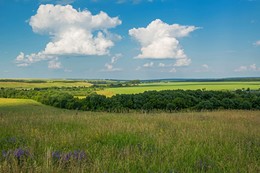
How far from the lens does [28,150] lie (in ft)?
17.8

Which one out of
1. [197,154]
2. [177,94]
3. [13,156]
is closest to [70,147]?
[13,156]

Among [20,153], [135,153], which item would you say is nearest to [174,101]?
[135,153]

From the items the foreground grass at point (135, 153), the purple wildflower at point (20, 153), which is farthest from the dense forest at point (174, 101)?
the purple wildflower at point (20, 153)

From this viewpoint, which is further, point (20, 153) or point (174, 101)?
point (174, 101)

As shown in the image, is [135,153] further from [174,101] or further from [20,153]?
[174,101]

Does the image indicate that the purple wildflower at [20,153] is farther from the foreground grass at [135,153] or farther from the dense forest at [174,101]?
the dense forest at [174,101]

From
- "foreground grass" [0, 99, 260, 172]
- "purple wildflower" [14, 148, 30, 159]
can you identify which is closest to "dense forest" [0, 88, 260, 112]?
"foreground grass" [0, 99, 260, 172]

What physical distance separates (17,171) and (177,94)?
148ft

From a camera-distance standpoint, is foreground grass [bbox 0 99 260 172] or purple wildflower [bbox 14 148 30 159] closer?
foreground grass [bbox 0 99 260 172]

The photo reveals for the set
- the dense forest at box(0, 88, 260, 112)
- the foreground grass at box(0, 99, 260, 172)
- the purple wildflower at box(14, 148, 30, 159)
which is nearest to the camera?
the foreground grass at box(0, 99, 260, 172)

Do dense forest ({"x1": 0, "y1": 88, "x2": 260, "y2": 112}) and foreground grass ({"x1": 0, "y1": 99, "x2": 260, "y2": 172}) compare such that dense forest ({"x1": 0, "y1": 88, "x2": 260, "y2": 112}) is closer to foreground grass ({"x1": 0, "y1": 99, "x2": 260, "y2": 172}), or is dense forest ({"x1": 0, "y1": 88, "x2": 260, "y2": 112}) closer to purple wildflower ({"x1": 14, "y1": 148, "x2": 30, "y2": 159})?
foreground grass ({"x1": 0, "y1": 99, "x2": 260, "y2": 172})

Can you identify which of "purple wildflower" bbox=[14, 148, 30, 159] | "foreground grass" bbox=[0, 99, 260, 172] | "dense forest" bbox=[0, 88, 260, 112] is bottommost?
"dense forest" bbox=[0, 88, 260, 112]

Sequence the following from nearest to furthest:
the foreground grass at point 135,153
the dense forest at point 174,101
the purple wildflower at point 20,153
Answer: the foreground grass at point 135,153
the purple wildflower at point 20,153
the dense forest at point 174,101

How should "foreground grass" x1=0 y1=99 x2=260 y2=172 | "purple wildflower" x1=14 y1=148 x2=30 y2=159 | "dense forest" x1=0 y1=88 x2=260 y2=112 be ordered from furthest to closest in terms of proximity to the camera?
"dense forest" x1=0 y1=88 x2=260 y2=112, "purple wildflower" x1=14 y1=148 x2=30 y2=159, "foreground grass" x1=0 y1=99 x2=260 y2=172
